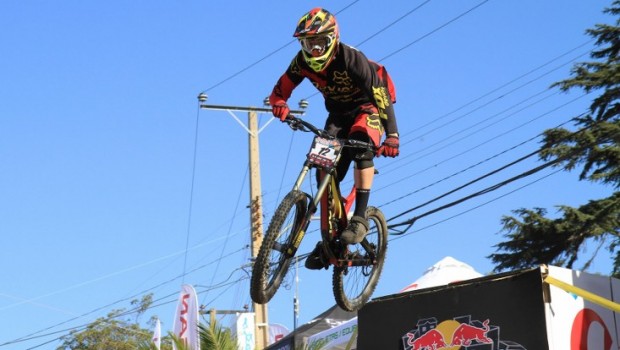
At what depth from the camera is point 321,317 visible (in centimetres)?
1923

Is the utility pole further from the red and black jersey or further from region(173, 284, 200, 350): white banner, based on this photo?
the red and black jersey

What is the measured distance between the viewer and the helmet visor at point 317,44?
9555 mm

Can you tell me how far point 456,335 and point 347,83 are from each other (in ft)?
8.44

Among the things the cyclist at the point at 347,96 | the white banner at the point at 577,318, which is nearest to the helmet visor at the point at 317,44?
the cyclist at the point at 347,96

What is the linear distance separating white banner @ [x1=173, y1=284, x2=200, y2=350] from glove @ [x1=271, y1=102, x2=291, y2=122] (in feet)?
40.3

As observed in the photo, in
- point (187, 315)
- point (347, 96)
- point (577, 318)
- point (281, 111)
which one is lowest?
point (577, 318)

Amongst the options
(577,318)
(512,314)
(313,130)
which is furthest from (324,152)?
(577,318)

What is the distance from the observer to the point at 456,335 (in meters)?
10.5

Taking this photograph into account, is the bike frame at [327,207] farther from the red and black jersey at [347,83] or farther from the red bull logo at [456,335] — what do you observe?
the red bull logo at [456,335]

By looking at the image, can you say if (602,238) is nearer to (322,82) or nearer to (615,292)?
(615,292)

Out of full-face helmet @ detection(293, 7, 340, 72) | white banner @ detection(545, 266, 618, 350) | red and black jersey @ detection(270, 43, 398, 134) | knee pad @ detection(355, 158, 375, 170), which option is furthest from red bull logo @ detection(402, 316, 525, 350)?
full-face helmet @ detection(293, 7, 340, 72)

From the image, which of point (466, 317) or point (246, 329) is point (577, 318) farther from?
point (246, 329)

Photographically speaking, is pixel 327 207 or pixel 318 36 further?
pixel 327 207

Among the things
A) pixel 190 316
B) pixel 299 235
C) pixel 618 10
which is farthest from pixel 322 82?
pixel 618 10
